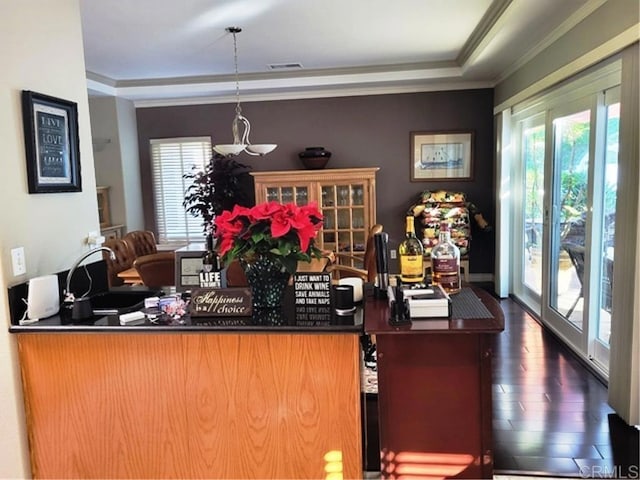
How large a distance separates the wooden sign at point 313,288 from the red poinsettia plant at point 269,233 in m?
0.07

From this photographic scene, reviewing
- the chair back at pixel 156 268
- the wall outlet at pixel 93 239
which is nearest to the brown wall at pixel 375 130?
the chair back at pixel 156 268

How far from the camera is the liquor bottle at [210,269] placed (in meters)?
2.03

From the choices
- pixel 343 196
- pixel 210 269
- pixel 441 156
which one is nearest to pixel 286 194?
pixel 343 196

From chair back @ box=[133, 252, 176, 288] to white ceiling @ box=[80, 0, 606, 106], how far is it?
1742 millimetres

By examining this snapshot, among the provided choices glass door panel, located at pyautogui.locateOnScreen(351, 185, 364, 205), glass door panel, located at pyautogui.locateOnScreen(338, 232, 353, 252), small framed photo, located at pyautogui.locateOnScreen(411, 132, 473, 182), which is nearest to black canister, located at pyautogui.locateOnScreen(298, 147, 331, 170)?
glass door panel, located at pyautogui.locateOnScreen(351, 185, 364, 205)

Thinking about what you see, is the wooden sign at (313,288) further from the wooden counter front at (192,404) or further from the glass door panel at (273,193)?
the glass door panel at (273,193)

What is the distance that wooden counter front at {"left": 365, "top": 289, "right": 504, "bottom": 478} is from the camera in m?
1.62

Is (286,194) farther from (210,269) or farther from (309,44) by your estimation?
(210,269)

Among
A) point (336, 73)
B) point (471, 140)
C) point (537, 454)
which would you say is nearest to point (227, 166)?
point (336, 73)

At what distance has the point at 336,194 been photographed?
18.4ft

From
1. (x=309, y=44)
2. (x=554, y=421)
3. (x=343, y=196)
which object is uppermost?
(x=309, y=44)

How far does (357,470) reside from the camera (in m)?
1.77

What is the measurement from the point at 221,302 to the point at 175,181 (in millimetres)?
4813

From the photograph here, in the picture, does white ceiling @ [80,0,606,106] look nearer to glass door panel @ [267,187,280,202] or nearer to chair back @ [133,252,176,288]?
glass door panel @ [267,187,280,202]
